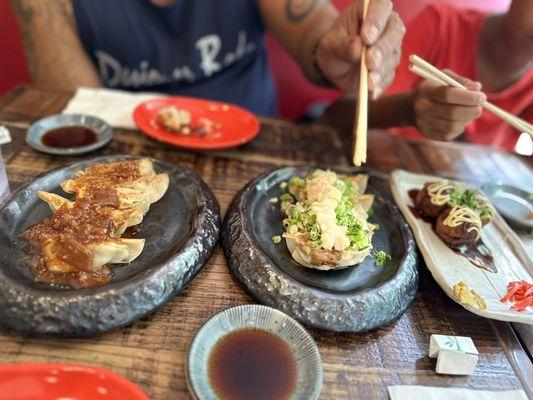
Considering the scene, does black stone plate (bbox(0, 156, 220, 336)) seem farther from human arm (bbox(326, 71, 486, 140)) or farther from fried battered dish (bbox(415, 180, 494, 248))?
human arm (bbox(326, 71, 486, 140))

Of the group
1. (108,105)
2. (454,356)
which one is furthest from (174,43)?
(454,356)

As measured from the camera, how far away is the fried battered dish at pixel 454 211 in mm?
2285

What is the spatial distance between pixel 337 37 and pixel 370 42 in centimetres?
41

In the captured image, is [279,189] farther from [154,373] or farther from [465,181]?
[465,181]

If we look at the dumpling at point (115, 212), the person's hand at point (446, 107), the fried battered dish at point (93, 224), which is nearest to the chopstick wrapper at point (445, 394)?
the fried battered dish at point (93, 224)

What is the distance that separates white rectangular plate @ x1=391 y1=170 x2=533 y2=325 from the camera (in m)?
1.96

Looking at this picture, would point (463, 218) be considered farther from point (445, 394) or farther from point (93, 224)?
point (93, 224)

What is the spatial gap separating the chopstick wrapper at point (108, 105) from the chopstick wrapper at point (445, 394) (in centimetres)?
257

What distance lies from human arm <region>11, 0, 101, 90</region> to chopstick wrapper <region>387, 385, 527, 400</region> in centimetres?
349

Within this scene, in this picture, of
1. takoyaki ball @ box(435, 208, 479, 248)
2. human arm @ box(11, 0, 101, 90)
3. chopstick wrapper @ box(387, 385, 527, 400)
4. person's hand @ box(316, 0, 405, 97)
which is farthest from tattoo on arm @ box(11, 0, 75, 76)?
chopstick wrapper @ box(387, 385, 527, 400)

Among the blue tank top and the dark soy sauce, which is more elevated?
the blue tank top

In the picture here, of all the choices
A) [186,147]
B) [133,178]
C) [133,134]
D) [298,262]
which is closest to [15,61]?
[133,134]

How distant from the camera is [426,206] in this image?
2.51 meters

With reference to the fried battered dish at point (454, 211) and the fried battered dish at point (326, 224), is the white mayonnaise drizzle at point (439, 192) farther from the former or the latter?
the fried battered dish at point (326, 224)
